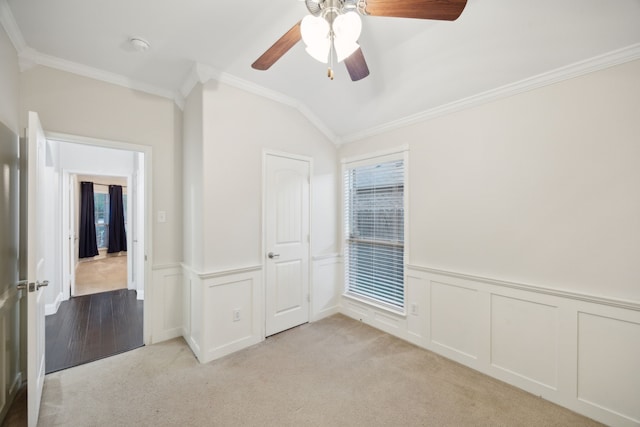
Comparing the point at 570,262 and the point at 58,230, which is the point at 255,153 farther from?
the point at 58,230

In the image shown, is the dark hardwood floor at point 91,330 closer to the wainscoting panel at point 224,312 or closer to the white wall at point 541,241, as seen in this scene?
the wainscoting panel at point 224,312

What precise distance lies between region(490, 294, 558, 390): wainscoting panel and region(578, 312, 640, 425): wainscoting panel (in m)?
0.15

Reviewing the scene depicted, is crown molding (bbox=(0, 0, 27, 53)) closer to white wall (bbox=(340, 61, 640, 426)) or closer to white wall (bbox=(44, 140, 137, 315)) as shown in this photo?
white wall (bbox=(44, 140, 137, 315))

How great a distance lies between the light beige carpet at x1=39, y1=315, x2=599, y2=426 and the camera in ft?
5.76

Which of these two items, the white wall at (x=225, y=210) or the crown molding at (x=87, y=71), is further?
the white wall at (x=225, y=210)

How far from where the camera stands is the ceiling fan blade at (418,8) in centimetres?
112

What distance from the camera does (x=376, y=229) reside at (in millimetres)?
3182

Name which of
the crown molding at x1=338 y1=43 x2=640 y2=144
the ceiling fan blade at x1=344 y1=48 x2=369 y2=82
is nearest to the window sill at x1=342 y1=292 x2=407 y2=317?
the crown molding at x1=338 y1=43 x2=640 y2=144

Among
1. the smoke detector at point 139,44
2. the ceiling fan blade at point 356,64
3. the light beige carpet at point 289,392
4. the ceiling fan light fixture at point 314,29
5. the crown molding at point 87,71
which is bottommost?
the light beige carpet at point 289,392

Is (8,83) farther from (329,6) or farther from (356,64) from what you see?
(356,64)

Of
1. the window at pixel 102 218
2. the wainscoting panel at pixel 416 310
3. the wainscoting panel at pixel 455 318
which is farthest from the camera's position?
the window at pixel 102 218

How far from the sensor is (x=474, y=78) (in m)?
2.17

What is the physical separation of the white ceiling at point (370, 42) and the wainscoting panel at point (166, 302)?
192 cm

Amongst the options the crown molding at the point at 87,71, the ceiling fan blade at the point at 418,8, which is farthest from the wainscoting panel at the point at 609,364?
the crown molding at the point at 87,71
